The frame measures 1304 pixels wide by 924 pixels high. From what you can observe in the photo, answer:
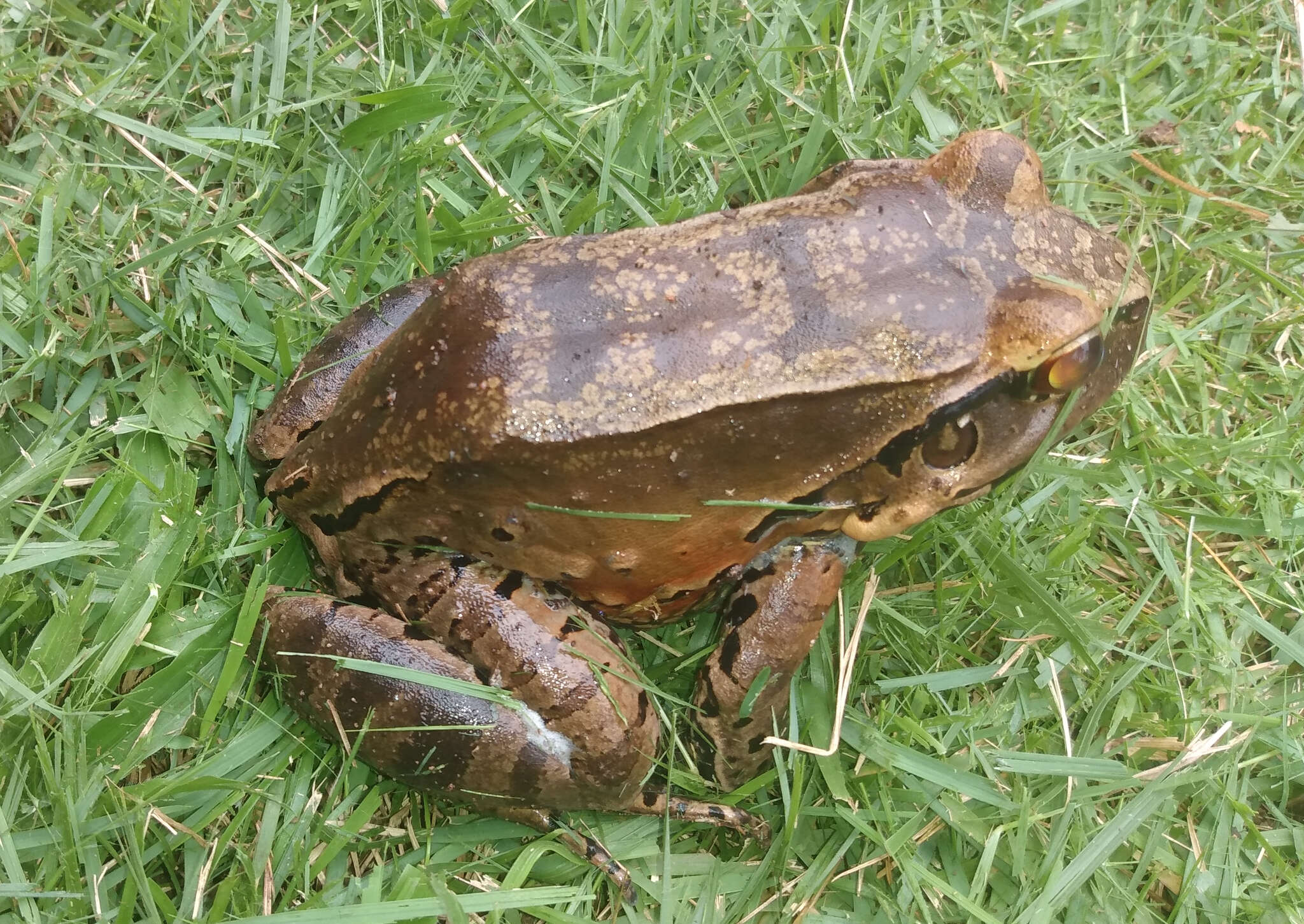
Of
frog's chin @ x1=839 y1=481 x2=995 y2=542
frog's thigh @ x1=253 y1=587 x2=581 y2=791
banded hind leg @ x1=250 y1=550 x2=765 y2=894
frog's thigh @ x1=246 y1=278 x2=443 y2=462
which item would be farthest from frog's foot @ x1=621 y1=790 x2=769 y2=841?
frog's thigh @ x1=246 y1=278 x2=443 y2=462

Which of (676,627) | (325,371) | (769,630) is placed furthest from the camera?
(676,627)

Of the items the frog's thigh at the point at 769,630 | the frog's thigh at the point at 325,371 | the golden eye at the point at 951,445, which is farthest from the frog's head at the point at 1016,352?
the frog's thigh at the point at 325,371

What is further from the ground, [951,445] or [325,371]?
[325,371]

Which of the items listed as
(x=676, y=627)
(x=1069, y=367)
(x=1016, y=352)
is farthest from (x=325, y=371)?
(x=1069, y=367)

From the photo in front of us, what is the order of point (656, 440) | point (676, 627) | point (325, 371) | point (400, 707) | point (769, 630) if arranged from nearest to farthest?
point (656, 440)
point (400, 707)
point (769, 630)
point (325, 371)
point (676, 627)

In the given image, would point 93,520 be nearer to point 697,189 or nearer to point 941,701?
point 697,189

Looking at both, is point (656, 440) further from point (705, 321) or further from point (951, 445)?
point (951, 445)

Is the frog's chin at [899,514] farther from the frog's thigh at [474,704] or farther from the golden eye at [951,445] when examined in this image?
the frog's thigh at [474,704]

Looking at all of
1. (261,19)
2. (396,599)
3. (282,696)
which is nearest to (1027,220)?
(396,599)

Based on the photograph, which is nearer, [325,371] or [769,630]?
[769,630]
